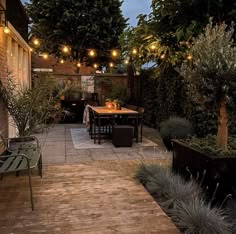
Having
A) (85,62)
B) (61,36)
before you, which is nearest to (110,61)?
(85,62)

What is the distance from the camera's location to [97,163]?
4668 mm

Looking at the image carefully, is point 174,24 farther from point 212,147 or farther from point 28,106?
point 28,106

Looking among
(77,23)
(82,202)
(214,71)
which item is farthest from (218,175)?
(77,23)

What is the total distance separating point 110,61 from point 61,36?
2.79 metres

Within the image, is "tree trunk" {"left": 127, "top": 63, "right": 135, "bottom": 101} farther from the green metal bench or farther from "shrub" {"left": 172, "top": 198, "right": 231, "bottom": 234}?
"shrub" {"left": 172, "top": 198, "right": 231, "bottom": 234}

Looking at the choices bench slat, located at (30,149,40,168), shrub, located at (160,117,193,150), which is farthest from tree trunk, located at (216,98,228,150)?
bench slat, located at (30,149,40,168)

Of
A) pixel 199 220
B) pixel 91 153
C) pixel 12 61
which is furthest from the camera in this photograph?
pixel 12 61

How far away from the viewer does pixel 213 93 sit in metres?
3.20

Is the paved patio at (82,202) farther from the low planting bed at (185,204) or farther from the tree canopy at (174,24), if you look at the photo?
the tree canopy at (174,24)

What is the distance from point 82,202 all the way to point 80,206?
106 mm

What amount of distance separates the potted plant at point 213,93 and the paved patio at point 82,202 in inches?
26.3

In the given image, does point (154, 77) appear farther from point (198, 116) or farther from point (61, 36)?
point (61, 36)

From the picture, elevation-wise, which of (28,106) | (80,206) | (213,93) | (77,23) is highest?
(77,23)

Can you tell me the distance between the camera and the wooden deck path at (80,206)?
2492 millimetres
